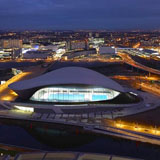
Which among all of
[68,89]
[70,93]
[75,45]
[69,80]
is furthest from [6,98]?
[75,45]

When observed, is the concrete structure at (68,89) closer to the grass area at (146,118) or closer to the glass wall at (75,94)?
the glass wall at (75,94)

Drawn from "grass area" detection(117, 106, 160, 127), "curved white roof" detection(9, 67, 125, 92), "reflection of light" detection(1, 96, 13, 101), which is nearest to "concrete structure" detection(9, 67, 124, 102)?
"curved white roof" detection(9, 67, 125, 92)

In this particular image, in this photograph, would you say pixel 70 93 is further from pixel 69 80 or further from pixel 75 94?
pixel 69 80

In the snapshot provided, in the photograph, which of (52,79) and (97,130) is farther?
(52,79)

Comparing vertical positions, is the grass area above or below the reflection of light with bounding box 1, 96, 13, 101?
below

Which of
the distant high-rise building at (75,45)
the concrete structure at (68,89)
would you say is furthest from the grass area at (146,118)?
the distant high-rise building at (75,45)

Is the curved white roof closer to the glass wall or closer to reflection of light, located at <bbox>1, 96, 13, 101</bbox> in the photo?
the glass wall

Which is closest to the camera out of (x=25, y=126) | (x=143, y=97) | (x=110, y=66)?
(x=25, y=126)

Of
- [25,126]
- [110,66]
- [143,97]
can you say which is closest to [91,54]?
[110,66]

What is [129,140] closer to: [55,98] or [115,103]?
[115,103]
